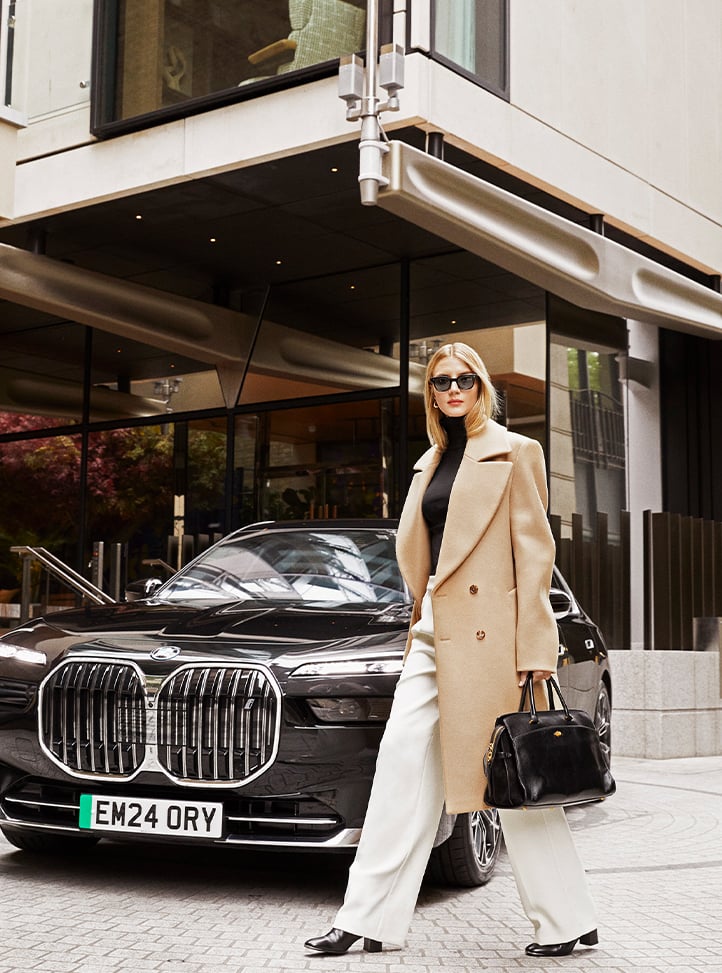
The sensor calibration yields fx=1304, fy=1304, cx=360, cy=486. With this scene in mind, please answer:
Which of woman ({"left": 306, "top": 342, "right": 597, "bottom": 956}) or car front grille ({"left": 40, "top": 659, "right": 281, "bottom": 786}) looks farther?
car front grille ({"left": 40, "top": 659, "right": 281, "bottom": 786})

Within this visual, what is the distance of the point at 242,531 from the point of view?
727 centimetres

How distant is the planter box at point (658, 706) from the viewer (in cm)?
1155

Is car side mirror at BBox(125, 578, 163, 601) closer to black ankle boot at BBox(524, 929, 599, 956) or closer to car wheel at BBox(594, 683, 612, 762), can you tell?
car wheel at BBox(594, 683, 612, 762)

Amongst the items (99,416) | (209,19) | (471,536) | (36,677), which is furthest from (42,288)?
(471,536)

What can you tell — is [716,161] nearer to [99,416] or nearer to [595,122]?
[595,122]

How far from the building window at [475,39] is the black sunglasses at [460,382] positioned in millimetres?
6532

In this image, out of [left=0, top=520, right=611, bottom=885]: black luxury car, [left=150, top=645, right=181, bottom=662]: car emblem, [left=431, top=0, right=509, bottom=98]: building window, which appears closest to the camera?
[left=0, top=520, right=611, bottom=885]: black luxury car

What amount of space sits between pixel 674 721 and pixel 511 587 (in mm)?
7804

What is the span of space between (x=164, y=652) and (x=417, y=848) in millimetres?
1594

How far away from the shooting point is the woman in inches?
166

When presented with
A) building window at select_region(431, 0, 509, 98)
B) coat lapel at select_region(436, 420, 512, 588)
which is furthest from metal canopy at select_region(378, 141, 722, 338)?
coat lapel at select_region(436, 420, 512, 588)

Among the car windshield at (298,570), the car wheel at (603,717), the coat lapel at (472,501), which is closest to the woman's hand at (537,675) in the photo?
the coat lapel at (472,501)

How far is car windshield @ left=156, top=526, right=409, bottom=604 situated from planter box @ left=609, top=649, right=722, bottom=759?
5.59 metres

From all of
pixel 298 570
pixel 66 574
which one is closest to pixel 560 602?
pixel 298 570
